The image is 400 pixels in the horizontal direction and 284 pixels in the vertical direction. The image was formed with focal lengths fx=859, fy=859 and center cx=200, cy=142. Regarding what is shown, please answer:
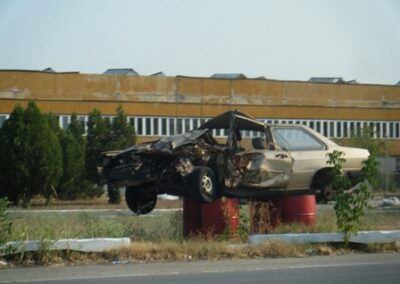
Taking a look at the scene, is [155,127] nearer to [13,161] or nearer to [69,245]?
[13,161]

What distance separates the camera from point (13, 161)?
3866cm

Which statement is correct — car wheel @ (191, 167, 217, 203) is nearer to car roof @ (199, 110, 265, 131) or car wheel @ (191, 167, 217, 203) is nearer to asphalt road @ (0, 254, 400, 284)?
car roof @ (199, 110, 265, 131)

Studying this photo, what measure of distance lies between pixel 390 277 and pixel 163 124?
42.0 meters

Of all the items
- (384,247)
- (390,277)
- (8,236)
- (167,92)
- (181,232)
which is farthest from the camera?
(167,92)

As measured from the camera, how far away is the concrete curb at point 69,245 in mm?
13297

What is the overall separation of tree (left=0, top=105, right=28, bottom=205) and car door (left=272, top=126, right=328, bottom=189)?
914 inches

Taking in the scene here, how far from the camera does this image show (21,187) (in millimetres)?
38469

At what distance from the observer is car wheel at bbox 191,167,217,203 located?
50.0ft

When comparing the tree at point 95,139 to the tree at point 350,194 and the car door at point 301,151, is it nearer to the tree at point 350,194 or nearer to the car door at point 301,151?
the car door at point 301,151

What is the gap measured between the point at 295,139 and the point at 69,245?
→ 223 inches

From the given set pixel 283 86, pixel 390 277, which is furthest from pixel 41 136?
pixel 390 277

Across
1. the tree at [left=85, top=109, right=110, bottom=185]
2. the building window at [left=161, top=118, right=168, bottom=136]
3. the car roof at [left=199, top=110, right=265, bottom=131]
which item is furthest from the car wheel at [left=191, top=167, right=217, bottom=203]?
the building window at [left=161, top=118, right=168, bottom=136]

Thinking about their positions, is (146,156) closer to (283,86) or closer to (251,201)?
(251,201)

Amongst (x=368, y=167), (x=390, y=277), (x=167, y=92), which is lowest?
(x=390, y=277)
